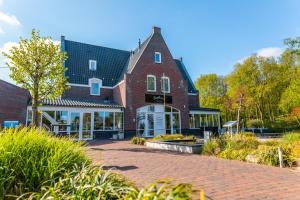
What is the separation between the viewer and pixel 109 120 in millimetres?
22812

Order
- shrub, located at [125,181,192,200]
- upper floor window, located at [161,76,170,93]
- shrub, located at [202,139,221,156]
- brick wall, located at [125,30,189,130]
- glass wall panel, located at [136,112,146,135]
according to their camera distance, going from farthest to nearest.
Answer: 1. upper floor window, located at [161,76,170,93]
2. glass wall panel, located at [136,112,146,135]
3. brick wall, located at [125,30,189,130]
4. shrub, located at [202,139,221,156]
5. shrub, located at [125,181,192,200]

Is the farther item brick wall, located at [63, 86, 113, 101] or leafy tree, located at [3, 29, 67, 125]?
brick wall, located at [63, 86, 113, 101]

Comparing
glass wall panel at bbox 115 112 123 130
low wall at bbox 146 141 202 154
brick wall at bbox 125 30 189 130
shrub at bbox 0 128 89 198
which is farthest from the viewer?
brick wall at bbox 125 30 189 130

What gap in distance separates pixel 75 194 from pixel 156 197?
4.01 feet

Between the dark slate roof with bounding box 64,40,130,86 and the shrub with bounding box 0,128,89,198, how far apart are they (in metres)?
20.4

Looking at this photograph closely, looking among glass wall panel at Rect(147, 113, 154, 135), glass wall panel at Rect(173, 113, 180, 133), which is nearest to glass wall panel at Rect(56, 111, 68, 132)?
glass wall panel at Rect(147, 113, 154, 135)

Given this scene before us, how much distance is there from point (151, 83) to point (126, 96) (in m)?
3.81

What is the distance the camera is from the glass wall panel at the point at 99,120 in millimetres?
22094

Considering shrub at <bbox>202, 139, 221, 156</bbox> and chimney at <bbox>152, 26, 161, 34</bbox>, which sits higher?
chimney at <bbox>152, 26, 161, 34</bbox>

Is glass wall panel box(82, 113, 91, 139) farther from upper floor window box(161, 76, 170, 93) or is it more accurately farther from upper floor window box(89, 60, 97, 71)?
upper floor window box(161, 76, 170, 93)

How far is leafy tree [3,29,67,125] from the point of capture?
1198 centimetres

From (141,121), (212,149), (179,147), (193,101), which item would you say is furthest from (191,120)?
(212,149)

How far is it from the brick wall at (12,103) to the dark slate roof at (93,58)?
5446 mm

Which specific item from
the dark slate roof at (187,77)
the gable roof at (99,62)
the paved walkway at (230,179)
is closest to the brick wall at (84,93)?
the gable roof at (99,62)
